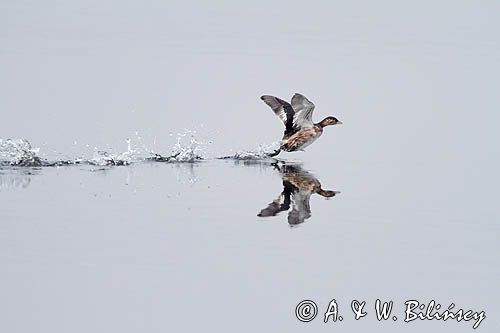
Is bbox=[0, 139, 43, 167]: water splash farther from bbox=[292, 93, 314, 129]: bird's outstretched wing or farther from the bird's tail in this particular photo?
bbox=[292, 93, 314, 129]: bird's outstretched wing

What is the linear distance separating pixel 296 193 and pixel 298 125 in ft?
8.42

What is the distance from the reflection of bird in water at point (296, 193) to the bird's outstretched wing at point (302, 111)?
0.81m

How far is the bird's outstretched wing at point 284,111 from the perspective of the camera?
12781mm

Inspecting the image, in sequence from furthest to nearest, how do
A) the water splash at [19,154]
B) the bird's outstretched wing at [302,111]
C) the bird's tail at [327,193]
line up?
the bird's outstretched wing at [302,111] < the water splash at [19,154] < the bird's tail at [327,193]

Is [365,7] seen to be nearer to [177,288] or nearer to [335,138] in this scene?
[335,138]

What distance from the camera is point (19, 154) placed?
36.3 ft

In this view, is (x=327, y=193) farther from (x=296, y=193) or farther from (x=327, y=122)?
(x=327, y=122)

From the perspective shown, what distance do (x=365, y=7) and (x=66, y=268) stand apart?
57.9 feet

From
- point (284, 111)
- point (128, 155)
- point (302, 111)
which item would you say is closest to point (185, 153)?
point (128, 155)

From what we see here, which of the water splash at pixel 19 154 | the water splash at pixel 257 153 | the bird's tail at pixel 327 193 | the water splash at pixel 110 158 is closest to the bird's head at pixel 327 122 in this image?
the water splash at pixel 257 153

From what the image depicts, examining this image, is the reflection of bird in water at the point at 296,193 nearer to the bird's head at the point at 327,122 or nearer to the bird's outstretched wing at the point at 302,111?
the bird's outstretched wing at the point at 302,111

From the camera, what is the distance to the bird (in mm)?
12492

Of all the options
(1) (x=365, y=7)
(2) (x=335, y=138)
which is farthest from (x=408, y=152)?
(1) (x=365, y=7)

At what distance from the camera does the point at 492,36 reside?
20.4 metres
